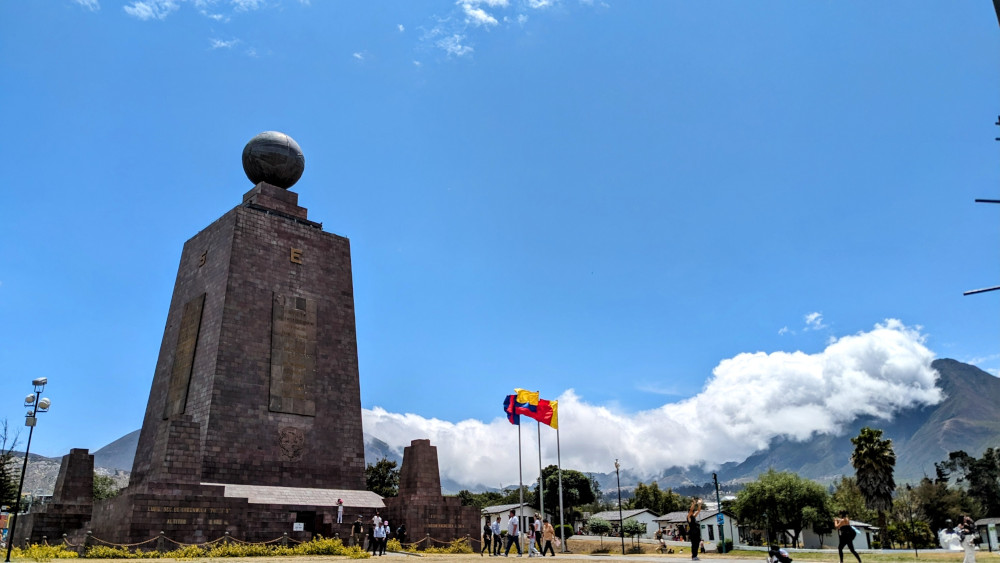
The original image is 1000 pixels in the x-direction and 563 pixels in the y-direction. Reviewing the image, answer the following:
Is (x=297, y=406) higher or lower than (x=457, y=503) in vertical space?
higher

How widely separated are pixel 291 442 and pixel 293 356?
3935 millimetres

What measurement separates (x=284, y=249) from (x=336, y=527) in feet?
43.9

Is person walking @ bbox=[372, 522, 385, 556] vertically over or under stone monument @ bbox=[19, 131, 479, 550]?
under

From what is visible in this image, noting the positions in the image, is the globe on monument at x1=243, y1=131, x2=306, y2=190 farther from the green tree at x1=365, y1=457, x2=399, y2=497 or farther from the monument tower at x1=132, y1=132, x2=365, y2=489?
the green tree at x1=365, y1=457, x2=399, y2=497

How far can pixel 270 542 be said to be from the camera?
2566 centimetres

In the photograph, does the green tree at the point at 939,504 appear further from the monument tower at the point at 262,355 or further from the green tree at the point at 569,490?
the monument tower at the point at 262,355

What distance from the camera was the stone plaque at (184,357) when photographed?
30.8m

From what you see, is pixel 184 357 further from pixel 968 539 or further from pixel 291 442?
pixel 968 539

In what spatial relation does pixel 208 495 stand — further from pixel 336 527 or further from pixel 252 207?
pixel 252 207

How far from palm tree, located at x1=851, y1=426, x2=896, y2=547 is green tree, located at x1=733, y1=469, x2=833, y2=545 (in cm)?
335

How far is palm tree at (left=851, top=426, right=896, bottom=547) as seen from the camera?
52250mm

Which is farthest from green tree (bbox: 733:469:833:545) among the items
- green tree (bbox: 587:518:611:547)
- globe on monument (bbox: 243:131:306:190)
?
globe on monument (bbox: 243:131:306:190)

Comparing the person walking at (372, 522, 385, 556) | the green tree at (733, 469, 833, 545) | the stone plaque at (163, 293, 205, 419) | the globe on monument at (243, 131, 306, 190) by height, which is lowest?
the person walking at (372, 522, 385, 556)

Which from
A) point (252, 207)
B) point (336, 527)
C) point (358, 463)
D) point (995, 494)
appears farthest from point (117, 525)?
point (995, 494)
